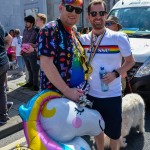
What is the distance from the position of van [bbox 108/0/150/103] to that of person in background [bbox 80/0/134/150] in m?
2.06

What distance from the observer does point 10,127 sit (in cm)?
429

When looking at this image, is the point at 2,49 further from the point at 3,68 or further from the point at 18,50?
the point at 18,50

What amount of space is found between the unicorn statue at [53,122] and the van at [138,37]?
2791 millimetres

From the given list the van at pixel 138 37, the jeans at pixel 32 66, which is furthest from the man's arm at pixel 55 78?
the jeans at pixel 32 66

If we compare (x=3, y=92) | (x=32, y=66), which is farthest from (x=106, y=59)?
(x=32, y=66)

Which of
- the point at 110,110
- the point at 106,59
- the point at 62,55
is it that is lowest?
the point at 110,110

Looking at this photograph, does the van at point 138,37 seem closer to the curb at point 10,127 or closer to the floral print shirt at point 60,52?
the curb at point 10,127

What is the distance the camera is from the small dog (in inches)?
140

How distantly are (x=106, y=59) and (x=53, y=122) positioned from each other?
0.91 m

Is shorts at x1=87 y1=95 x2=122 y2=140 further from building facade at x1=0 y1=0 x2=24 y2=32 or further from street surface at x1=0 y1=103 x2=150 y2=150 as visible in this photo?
building facade at x1=0 y1=0 x2=24 y2=32

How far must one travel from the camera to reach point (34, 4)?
59.4ft

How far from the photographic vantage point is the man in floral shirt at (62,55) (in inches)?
81.8

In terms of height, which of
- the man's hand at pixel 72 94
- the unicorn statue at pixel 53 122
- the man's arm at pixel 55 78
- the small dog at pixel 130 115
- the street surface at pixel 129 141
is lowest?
the street surface at pixel 129 141

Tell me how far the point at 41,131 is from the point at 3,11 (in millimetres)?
18145
